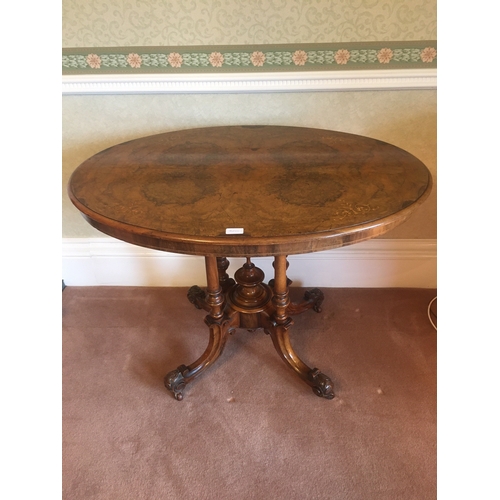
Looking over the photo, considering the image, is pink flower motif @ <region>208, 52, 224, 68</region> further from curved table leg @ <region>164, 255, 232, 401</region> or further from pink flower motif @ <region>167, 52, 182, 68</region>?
curved table leg @ <region>164, 255, 232, 401</region>

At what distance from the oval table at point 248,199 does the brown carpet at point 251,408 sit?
0.11m

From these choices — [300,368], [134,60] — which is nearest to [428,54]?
[134,60]

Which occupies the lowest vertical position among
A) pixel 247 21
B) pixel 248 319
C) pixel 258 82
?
pixel 248 319

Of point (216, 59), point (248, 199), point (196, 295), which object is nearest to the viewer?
point (248, 199)

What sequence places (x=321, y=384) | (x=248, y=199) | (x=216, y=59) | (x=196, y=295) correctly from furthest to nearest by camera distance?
(x=196, y=295) → (x=216, y=59) → (x=321, y=384) → (x=248, y=199)

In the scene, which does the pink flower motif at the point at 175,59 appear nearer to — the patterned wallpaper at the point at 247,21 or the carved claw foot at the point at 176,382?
the patterned wallpaper at the point at 247,21

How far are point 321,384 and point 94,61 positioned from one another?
1380mm

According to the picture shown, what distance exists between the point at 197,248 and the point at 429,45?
1.13m

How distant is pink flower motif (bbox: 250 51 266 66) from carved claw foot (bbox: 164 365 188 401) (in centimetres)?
110

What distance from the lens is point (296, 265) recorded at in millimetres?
1787

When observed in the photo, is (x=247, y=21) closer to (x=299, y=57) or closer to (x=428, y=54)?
(x=299, y=57)

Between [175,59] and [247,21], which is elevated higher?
[247,21]

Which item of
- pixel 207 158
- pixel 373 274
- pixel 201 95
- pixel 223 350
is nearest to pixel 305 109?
pixel 201 95

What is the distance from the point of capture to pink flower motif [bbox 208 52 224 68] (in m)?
1.40
